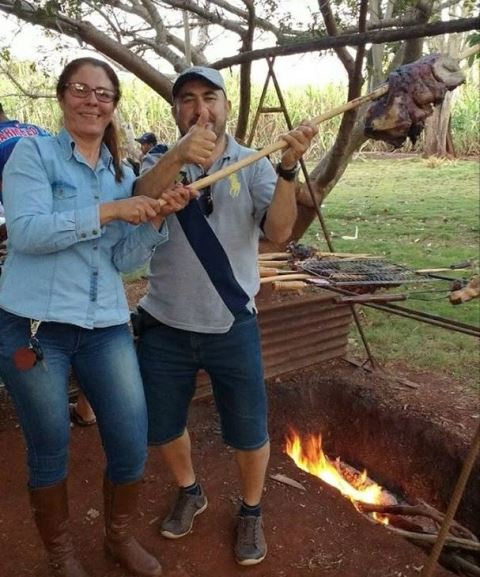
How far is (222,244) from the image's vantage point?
2.34m

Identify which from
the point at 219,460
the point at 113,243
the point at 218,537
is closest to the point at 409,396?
the point at 219,460

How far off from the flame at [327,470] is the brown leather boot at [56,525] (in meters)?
2.01

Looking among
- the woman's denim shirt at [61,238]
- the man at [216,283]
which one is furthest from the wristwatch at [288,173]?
the woman's denim shirt at [61,238]

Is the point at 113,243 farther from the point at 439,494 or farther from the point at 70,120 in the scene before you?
the point at 439,494

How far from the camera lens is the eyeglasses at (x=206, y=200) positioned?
7.60 ft

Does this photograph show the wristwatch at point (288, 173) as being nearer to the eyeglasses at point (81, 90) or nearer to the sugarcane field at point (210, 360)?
the sugarcane field at point (210, 360)

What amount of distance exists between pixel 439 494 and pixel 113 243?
2855 mm

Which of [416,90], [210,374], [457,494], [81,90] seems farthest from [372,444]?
[81,90]

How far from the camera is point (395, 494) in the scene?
408cm

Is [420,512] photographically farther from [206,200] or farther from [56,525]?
[206,200]

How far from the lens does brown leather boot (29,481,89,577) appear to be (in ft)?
7.22

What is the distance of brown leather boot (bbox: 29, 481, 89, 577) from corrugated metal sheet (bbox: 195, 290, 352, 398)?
1.92 metres

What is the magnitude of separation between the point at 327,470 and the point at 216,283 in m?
2.39

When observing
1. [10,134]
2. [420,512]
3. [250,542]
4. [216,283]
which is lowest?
[420,512]
